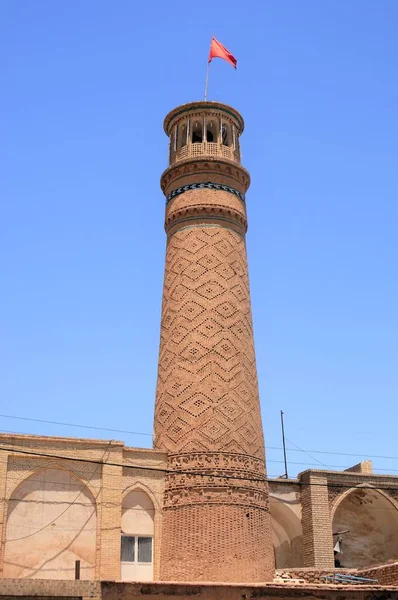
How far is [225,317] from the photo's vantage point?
17.7 metres

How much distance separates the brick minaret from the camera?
1577 centimetres

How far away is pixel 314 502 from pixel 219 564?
4.30 metres

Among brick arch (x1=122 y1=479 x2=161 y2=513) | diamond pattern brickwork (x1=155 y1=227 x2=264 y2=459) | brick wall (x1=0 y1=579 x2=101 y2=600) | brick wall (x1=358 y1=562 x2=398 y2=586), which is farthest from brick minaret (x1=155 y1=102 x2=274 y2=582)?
brick wall (x1=0 y1=579 x2=101 y2=600)

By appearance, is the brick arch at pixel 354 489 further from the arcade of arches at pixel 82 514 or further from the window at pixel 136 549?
the window at pixel 136 549

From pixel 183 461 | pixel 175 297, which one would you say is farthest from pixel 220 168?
pixel 183 461

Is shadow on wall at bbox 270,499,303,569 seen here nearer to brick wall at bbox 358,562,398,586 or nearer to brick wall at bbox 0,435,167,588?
brick wall at bbox 358,562,398,586

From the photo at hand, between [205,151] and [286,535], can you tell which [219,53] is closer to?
[205,151]

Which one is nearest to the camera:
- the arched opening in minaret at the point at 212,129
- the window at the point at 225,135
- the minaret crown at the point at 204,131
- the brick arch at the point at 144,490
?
the brick arch at the point at 144,490

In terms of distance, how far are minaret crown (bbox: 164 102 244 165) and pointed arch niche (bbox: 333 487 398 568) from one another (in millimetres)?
9348

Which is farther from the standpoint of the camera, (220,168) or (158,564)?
(220,168)

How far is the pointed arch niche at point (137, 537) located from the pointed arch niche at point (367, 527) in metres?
6.31

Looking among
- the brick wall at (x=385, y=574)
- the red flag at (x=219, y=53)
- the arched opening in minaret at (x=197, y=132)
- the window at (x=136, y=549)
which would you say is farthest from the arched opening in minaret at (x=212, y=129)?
the brick wall at (x=385, y=574)

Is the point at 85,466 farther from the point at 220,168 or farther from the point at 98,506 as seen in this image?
the point at 220,168

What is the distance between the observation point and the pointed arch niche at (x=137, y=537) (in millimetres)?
15609
